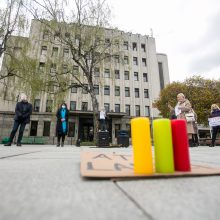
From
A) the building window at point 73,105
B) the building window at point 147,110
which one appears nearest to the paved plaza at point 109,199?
the building window at point 73,105

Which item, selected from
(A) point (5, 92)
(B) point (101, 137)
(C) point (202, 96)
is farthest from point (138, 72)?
(B) point (101, 137)

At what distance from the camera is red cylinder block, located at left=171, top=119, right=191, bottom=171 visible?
123 cm

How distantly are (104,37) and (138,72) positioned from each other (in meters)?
18.1

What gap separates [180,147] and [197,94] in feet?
76.2

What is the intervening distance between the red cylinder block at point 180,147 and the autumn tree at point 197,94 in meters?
21.8

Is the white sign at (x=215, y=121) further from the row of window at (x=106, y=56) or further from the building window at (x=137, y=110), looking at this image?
the building window at (x=137, y=110)

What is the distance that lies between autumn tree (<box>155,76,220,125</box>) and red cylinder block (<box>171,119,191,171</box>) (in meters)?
21.8

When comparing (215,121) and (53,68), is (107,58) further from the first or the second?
(215,121)

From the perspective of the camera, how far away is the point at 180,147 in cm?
127

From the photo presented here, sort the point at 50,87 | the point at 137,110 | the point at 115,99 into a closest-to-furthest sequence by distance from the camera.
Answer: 1. the point at 50,87
2. the point at 115,99
3. the point at 137,110

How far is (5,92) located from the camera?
13.5 meters

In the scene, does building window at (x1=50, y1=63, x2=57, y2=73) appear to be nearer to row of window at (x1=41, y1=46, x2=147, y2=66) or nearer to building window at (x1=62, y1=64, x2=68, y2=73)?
building window at (x1=62, y1=64, x2=68, y2=73)

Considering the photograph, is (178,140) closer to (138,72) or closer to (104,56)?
→ (104,56)

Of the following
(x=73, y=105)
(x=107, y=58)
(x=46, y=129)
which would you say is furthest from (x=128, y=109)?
(x=107, y=58)
